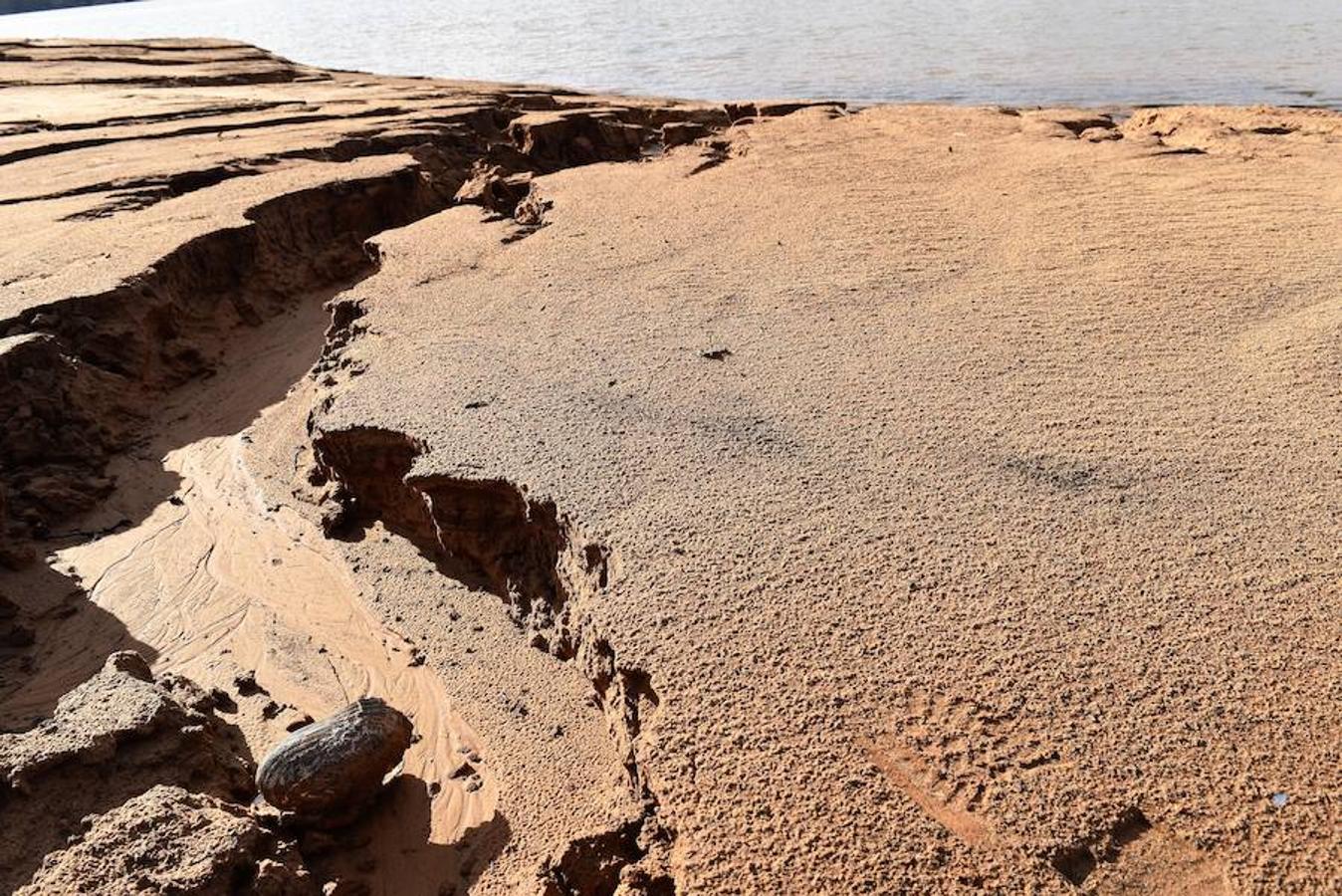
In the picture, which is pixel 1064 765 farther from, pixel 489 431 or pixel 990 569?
pixel 489 431

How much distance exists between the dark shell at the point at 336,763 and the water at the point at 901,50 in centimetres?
1051

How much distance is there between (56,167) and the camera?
Answer: 22.5 feet

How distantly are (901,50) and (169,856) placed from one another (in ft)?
50.4

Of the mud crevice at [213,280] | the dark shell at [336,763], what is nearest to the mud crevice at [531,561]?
the dark shell at [336,763]

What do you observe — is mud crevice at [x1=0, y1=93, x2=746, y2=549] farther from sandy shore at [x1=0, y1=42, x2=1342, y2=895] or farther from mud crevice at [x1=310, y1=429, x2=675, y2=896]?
mud crevice at [x1=310, y1=429, x2=675, y2=896]

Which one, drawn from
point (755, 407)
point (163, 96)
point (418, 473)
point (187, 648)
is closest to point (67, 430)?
point (187, 648)

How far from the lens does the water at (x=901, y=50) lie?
11180 mm

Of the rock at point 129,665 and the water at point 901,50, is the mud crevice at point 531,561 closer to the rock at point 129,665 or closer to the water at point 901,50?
the rock at point 129,665

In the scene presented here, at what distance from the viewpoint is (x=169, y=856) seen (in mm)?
1833

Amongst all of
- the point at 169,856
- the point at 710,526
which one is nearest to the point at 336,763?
the point at 169,856

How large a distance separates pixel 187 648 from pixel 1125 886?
3010mm

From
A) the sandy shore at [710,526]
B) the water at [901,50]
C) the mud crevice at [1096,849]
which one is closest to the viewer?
the mud crevice at [1096,849]

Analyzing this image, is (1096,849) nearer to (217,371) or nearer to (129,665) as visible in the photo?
(129,665)

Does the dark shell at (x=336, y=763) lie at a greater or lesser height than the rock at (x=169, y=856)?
lesser
